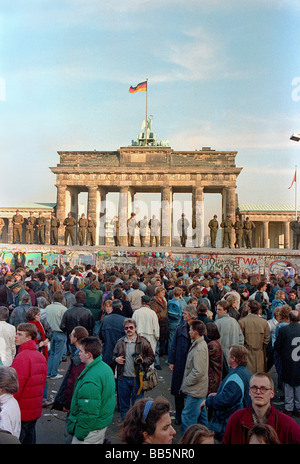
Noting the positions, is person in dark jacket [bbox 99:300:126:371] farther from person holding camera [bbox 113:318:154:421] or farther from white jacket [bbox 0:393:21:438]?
white jacket [bbox 0:393:21:438]

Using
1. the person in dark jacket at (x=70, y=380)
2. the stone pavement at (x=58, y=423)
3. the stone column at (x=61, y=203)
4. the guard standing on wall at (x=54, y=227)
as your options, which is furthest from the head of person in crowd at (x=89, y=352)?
the stone column at (x=61, y=203)

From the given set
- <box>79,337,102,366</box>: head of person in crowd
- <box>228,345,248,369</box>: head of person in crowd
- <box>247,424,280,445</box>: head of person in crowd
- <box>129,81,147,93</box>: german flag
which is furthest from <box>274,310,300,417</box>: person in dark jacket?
<box>129,81,147,93</box>: german flag

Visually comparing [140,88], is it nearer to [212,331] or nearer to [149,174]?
[149,174]

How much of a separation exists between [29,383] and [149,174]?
112 feet

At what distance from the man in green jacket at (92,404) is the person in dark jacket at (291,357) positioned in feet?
11.3

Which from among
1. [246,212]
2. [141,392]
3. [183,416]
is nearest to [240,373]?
[183,416]

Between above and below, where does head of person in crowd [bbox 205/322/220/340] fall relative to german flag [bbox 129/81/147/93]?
below

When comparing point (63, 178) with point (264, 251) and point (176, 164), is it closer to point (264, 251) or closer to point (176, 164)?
point (176, 164)

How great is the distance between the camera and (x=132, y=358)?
5.67 meters

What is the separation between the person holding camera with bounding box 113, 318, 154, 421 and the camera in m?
5.58

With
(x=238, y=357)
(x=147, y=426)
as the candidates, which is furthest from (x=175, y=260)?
(x=147, y=426)

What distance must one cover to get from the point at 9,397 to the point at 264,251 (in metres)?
22.1

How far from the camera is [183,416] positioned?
5367 mm

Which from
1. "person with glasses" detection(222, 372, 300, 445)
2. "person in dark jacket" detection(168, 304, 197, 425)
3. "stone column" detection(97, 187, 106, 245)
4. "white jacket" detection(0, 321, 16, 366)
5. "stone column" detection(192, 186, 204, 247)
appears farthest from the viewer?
"stone column" detection(97, 187, 106, 245)
